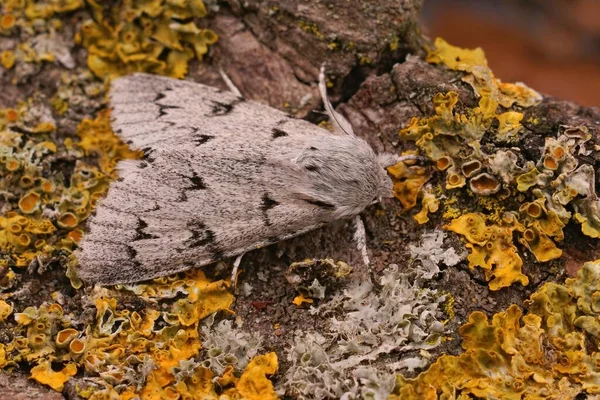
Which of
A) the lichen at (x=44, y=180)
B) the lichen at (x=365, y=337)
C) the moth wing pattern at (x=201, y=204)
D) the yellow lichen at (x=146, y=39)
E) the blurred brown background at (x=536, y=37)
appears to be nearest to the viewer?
the lichen at (x=365, y=337)

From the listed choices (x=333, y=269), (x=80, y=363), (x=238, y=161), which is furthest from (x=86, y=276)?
(x=333, y=269)

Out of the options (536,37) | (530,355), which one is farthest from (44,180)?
(536,37)

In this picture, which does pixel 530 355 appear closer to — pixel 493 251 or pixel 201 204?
pixel 493 251

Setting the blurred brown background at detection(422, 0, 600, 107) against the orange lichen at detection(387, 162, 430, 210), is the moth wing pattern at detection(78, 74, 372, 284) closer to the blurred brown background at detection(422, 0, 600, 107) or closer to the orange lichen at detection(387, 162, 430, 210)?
the orange lichen at detection(387, 162, 430, 210)

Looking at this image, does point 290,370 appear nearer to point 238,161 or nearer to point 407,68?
point 238,161

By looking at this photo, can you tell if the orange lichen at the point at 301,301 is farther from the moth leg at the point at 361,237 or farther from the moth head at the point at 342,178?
the moth head at the point at 342,178

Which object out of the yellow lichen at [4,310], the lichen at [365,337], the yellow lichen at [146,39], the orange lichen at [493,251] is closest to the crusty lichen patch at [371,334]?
the lichen at [365,337]
